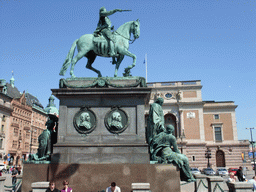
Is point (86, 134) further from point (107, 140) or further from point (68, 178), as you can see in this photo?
point (68, 178)

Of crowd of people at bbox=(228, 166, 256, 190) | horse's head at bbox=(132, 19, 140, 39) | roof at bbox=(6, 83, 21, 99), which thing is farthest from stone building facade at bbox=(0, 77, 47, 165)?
horse's head at bbox=(132, 19, 140, 39)

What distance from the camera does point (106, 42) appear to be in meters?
11.5

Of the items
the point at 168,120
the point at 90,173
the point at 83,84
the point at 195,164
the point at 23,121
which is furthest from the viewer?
the point at 23,121

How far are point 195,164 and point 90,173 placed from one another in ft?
184

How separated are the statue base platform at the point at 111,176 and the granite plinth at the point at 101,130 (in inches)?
13.7

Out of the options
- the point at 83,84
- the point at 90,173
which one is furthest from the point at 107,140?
the point at 83,84

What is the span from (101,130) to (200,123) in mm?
56671

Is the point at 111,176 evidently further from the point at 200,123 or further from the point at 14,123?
the point at 14,123

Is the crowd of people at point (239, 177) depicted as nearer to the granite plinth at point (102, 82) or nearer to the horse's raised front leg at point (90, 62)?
the granite plinth at point (102, 82)

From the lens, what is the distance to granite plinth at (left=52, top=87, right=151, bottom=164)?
959 cm

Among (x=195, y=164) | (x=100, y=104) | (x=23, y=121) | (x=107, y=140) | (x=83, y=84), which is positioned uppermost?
(x=23, y=121)

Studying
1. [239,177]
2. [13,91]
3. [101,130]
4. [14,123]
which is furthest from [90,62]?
[13,91]

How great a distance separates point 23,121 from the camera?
84.0m

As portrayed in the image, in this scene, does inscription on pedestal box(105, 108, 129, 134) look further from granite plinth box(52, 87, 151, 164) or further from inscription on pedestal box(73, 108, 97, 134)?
inscription on pedestal box(73, 108, 97, 134)
